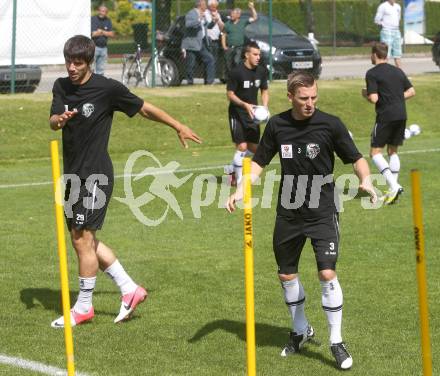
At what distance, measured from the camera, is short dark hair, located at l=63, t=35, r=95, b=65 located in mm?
8750

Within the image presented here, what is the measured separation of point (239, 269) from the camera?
36.7 ft

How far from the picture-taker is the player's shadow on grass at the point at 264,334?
8.30 meters

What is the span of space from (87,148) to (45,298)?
69.8 inches

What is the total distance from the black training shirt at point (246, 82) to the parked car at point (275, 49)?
10.5 m

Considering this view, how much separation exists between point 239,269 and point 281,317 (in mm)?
1921

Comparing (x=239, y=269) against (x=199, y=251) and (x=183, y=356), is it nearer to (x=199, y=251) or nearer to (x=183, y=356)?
(x=199, y=251)

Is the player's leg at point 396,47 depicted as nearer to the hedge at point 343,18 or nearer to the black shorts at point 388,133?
the hedge at point 343,18

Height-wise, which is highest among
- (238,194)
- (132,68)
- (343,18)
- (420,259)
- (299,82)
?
(299,82)

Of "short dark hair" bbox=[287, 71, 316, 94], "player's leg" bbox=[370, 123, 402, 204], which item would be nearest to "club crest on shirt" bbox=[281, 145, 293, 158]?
"short dark hair" bbox=[287, 71, 316, 94]

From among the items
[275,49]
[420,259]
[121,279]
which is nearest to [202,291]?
[121,279]

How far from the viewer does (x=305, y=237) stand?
8.13m

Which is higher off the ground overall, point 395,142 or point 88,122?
point 88,122

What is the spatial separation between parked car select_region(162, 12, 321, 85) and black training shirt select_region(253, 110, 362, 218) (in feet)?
62.5

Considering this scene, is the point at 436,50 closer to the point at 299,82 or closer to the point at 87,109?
the point at 87,109
